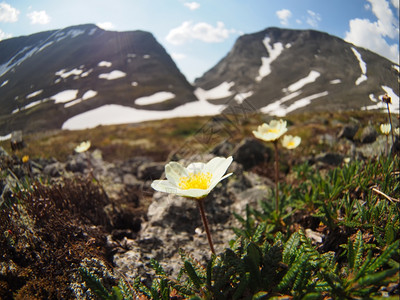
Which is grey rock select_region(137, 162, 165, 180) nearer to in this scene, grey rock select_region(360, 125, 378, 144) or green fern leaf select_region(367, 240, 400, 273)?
grey rock select_region(360, 125, 378, 144)

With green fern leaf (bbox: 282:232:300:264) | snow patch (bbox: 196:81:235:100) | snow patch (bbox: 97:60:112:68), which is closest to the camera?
green fern leaf (bbox: 282:232:300:264)

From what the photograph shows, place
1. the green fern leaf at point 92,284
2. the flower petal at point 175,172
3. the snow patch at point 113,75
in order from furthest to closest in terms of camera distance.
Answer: the snow patch at point 113,75
the flower petal at point 175,172
the green fern leaf at point 92,284

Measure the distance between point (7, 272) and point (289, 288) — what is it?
1962mm

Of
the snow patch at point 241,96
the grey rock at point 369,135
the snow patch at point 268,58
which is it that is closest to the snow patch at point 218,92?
the snow patch at point 241,96

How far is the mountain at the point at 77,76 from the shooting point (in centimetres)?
414

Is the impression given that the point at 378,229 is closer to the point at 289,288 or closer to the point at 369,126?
the point at 289,288

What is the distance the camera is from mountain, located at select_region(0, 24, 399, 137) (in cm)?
434

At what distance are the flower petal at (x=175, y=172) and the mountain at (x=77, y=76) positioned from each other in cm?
291

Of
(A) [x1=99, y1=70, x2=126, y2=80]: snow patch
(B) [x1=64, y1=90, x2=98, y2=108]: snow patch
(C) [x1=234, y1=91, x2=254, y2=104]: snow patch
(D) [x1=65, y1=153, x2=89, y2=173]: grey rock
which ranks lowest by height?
(C) [x1=234, y1=91, x2=254, y2=104]: snow patch

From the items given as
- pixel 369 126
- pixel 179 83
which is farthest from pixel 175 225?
pixel 179 83

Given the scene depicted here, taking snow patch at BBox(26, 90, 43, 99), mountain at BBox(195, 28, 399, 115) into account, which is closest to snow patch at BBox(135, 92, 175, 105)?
mountain at BBox(195, 28, 399, 115)

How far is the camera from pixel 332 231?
88.1 inches

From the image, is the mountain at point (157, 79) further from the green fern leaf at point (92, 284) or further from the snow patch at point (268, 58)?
the green fern leaf at point (92, 284)

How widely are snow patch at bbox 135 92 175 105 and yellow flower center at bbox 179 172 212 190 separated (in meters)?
60.4
